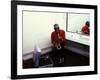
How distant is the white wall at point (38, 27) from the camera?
156cm

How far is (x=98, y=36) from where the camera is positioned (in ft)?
5.77

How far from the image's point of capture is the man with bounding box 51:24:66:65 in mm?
1630

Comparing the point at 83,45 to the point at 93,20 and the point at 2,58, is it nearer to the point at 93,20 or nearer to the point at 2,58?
the point at 93,20

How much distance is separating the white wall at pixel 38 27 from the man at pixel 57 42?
4 cm

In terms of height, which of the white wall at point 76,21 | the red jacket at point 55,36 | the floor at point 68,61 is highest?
the white wall at point 76,21

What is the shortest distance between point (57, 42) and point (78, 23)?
26 cm

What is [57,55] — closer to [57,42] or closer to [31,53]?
[57,42]

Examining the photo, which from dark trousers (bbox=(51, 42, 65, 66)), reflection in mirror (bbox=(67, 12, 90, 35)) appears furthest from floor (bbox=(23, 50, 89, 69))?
reflection in mirror (bbox=(67, 12, 90, 35))

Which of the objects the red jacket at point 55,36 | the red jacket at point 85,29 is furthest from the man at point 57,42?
the red jacket at point 85,29

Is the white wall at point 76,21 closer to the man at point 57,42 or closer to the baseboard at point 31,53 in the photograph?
the man at point 57,42

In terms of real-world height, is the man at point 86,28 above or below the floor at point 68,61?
above

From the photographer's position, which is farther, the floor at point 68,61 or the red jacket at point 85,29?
the red jacket at point 85,29

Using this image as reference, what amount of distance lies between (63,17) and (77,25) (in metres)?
0.15

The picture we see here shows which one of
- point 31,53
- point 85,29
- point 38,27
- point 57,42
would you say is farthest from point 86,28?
point 31,53
